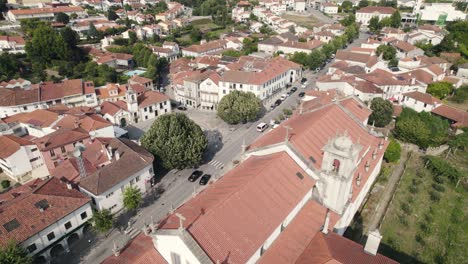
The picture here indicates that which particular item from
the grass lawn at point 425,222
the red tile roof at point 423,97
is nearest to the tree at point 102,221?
the grass lawn at point 425,222

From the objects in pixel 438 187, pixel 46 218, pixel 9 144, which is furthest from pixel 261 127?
pixel 9 144

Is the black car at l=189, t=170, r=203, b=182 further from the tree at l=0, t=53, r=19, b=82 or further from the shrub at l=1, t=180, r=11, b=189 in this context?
the tree at l=0, t=53, r=19, b=82

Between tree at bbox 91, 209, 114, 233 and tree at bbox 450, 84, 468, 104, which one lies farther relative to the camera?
tree at bbox 450, 84, 468, 104

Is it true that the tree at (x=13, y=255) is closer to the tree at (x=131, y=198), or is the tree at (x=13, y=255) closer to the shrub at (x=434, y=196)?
the tree at (x=131, y=198)

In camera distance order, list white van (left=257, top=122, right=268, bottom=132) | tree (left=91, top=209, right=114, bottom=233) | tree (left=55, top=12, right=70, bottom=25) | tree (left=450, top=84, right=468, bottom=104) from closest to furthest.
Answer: tree (left=91, top=209, right=114, bottom=233), white van (left=257, top=122, right=268, bottom=132), tree (left=450, top=84, right=468, bottom=104), tree (left=55, top=12, right=70, bottom=25)

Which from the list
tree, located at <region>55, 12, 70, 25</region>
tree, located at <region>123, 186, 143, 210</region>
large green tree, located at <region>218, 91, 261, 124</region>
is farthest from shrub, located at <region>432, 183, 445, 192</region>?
tree, located at <region>55, 12, 70, 25</region>

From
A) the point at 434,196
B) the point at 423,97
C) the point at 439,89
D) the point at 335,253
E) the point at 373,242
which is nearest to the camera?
the point at 373,242

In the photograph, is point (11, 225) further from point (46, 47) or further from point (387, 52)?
point (387, 52)
